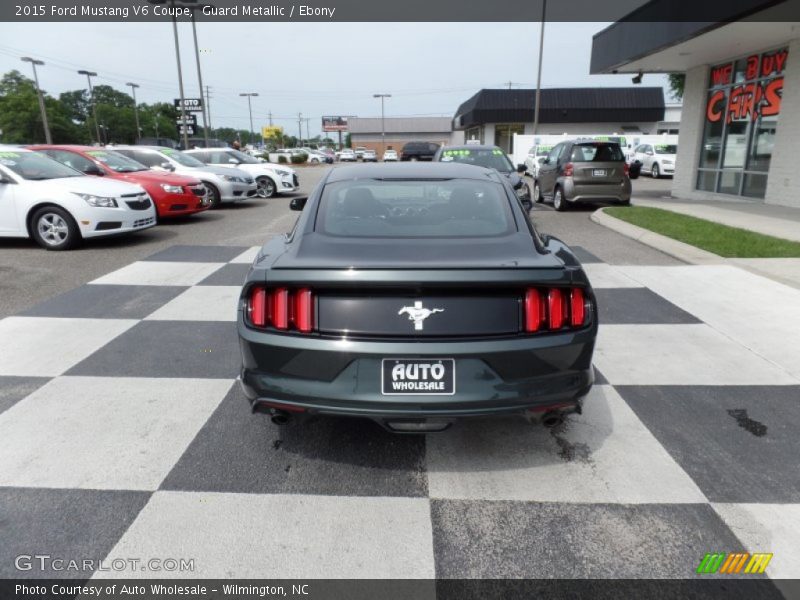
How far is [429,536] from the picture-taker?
98.6 inches

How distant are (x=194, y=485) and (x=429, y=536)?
1.22 meters

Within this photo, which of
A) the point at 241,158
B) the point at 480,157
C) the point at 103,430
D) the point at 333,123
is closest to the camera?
the point at 103,430

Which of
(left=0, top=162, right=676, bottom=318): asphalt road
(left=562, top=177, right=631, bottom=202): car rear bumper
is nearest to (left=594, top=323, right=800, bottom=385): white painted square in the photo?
(left=0, top=162, right=676, bottom=318): asphalt road

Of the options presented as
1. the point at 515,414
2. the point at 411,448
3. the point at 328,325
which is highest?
the point at 328,325

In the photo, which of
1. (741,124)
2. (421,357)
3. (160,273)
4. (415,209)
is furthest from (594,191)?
(421,357)

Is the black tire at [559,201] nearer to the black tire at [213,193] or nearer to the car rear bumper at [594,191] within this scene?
the car rear bumper at [594,191]

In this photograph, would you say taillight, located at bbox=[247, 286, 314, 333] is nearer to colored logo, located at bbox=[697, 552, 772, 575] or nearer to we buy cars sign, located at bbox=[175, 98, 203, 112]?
colored logo, located at bbox=[697, 552, 772, 575]

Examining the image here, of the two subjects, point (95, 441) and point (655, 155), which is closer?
point (95, 441)

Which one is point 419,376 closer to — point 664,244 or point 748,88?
point 664,244

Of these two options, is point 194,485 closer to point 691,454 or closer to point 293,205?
point 691,454

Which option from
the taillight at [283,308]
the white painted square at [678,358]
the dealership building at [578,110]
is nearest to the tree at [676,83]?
the dealership building at [578,110]

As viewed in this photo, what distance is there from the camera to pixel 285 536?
249 centimetres

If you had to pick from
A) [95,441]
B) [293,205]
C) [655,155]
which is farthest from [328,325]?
[655,155]

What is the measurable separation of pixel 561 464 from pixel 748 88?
52.6 ft
